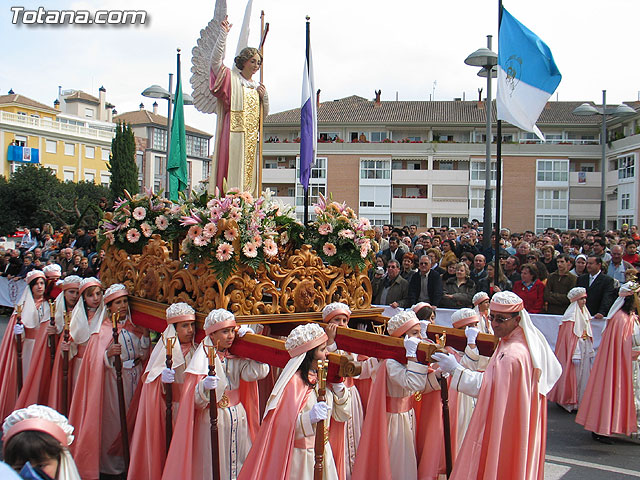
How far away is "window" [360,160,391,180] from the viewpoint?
46794mm

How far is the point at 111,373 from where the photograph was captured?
632cm

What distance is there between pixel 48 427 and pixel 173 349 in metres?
2.83

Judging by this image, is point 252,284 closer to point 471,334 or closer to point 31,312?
point 471,334

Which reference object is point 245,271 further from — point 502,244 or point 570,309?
point 502,244

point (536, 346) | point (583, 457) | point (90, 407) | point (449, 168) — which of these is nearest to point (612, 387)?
point (583, 457)

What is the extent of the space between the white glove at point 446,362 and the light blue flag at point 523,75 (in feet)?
12.0

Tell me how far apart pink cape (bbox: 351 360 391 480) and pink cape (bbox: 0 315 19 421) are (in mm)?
4693

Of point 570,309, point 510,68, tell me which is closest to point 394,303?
point 570,309

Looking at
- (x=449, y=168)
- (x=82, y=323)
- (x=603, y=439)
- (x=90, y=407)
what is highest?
(x=449, y=168)

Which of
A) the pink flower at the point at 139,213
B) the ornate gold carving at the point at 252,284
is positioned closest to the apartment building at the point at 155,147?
the pink flower at the point at 139,213

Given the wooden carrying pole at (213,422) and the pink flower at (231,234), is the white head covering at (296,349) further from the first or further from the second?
the pink flower at (231,234)

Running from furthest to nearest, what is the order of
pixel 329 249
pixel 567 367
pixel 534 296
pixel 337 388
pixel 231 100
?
pixel 534 296, pixel 567 367, pixel 231 100, pixel 329 249, pixel 337 388

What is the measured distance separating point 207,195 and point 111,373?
2067mm

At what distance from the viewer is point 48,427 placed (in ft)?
8.73
